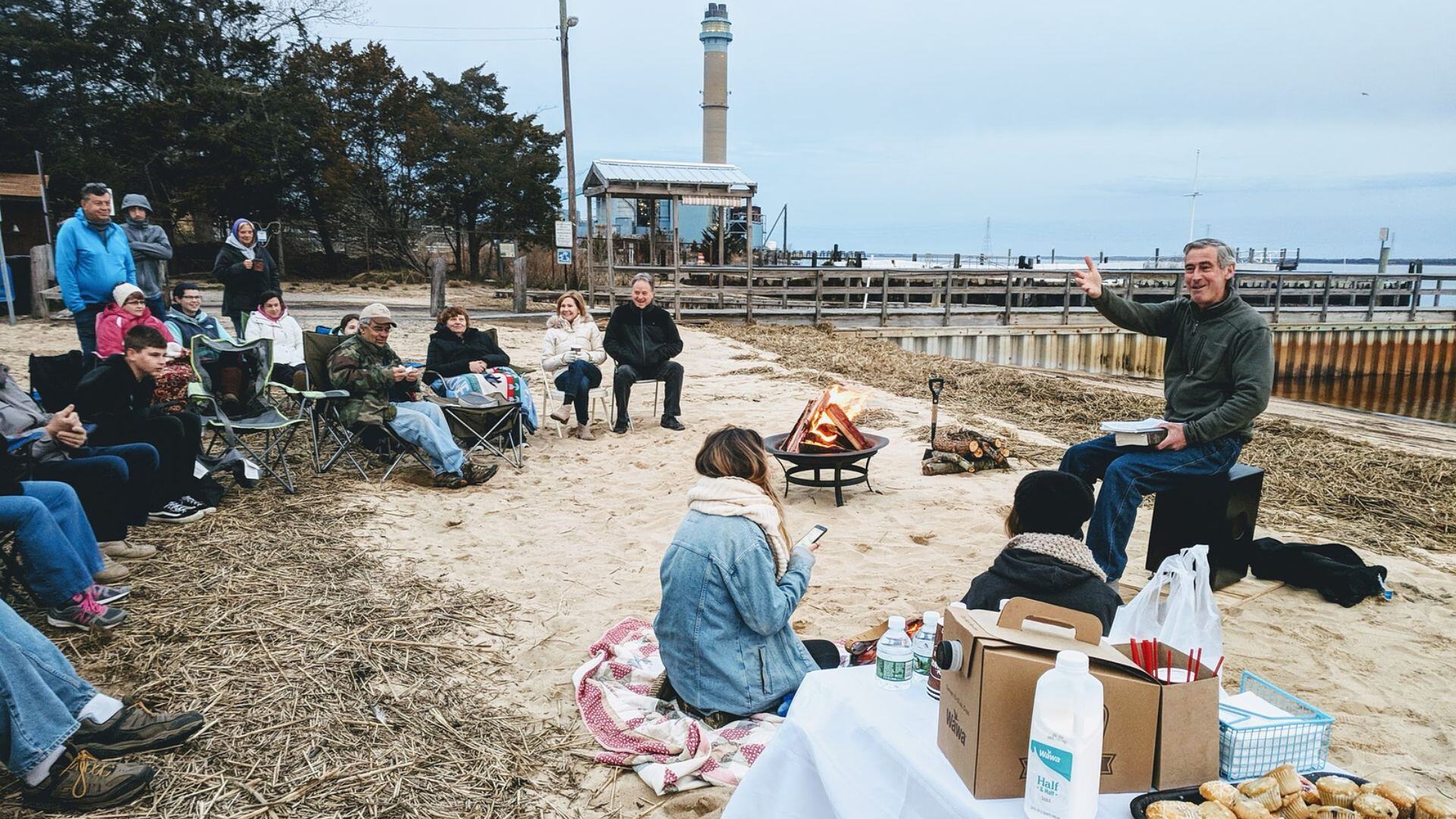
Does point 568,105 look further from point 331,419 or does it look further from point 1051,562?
point 1051,562

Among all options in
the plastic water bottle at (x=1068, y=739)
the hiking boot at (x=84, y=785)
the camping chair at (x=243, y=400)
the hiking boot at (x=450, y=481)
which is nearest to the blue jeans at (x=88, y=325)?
the camping chair at (x=243, y=400)

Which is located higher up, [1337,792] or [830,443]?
[1337,792]

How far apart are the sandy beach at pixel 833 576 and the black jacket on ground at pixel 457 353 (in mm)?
866

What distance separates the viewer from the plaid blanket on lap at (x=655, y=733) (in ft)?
8.93

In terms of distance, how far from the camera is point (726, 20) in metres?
40.5

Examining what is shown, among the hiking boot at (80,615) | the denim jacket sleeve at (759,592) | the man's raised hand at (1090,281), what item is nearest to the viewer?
the denim jacket sleeve at (759,592)

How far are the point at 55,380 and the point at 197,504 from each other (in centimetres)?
98

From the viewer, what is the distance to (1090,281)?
440cm

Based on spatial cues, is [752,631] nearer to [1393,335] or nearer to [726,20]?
[1393,335]

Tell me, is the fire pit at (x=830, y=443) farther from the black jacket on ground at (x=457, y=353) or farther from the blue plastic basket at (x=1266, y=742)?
the blue plastic basket at (x=1266, y=742)

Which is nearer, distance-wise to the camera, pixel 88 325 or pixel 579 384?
pixel 88 325

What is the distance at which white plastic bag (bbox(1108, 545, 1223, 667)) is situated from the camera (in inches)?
81.3

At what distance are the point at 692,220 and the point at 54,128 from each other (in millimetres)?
19347

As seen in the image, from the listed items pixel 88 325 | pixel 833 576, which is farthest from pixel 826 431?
pixel 88 325
